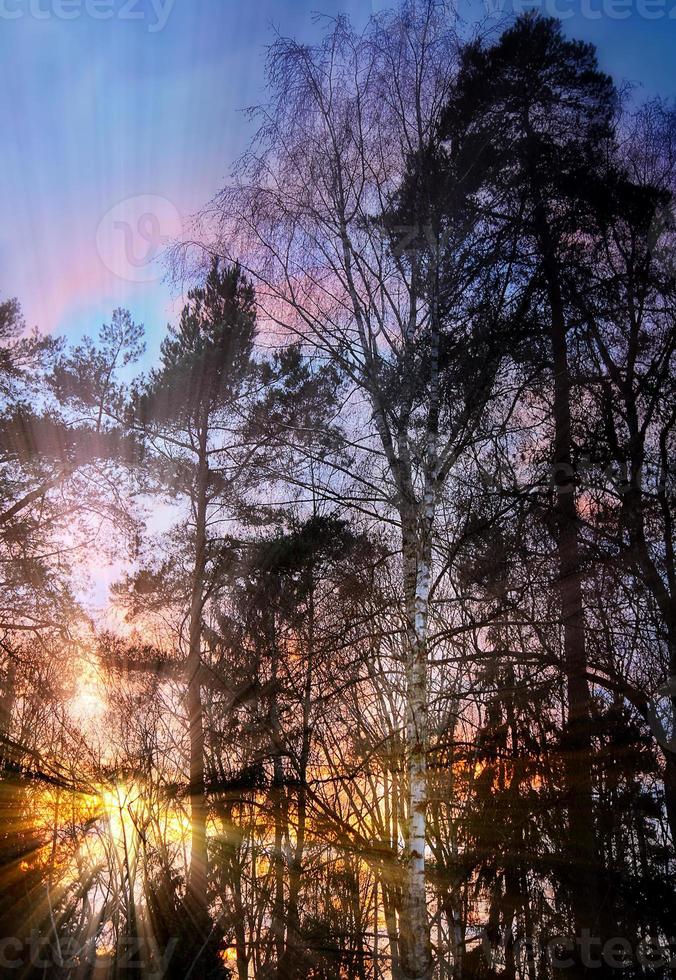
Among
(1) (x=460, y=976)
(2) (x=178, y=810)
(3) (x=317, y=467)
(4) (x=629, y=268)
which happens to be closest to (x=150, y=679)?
(2) (x=178, y=810)

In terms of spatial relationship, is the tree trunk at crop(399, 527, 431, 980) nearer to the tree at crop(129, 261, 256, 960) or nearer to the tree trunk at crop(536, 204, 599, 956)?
the tree trunk at crop(536, 204, 599, 956)

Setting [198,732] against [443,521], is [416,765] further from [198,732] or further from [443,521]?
[198,732]

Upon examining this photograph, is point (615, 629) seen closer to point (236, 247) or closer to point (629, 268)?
point (629, 268)

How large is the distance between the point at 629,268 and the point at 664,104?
2436 mm

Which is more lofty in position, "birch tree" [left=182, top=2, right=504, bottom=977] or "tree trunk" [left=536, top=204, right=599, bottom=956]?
"birch tree" [left=182, top=2, right=504, bottom=977]

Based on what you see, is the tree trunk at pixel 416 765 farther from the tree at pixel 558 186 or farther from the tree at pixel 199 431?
the tree at pixel 199 431

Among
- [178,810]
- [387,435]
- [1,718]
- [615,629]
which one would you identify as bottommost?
[178,810]

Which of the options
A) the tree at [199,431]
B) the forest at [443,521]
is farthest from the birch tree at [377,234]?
the tree at [199,431]

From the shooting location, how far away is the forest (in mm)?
6129

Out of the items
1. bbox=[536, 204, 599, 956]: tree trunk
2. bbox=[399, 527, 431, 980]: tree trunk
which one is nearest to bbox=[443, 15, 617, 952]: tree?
bbox=[536, 204, 599, 956]: tree trunk

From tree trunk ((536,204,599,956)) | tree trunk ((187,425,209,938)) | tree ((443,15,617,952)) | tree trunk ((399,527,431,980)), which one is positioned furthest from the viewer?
tree trunk ((187,425,209,938))

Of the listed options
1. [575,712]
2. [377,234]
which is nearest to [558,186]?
[377,234]

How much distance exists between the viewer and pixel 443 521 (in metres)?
7.00

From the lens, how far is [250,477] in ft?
32.3
